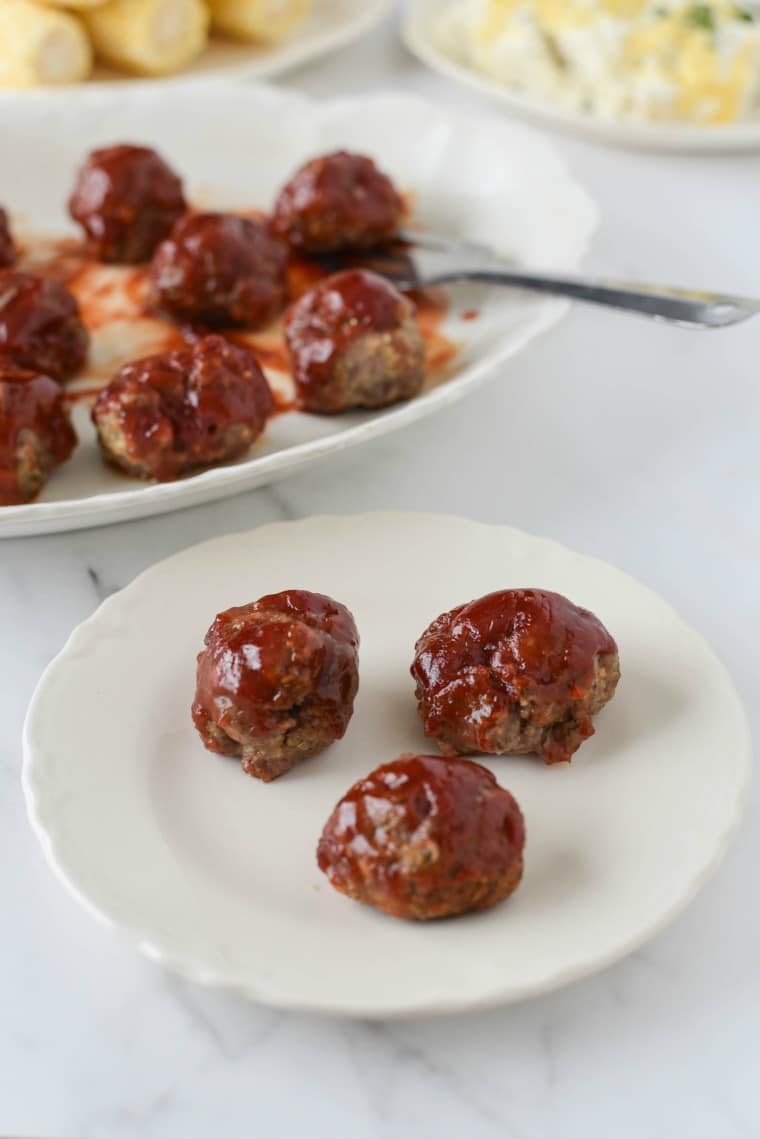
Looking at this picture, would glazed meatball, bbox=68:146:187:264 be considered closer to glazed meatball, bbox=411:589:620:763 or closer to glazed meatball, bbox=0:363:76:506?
glazed meatball, bbox=0:363:76:506

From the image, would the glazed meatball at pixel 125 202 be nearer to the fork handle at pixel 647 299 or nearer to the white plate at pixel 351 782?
the fork handle at pixel 647 299

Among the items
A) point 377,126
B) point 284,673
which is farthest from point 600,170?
point 284,673

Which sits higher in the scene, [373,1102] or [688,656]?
[688,656]

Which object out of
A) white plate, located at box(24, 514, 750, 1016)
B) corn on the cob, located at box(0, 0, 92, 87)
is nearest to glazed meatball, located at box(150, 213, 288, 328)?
white plate, located at box(24, 514, 750, 1016)

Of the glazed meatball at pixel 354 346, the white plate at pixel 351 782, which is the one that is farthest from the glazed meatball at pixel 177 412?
the white plate at pixel 351 782

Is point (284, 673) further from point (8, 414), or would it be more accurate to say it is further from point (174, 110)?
point (174, 110)

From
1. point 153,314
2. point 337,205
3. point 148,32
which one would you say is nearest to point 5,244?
point 153,314
